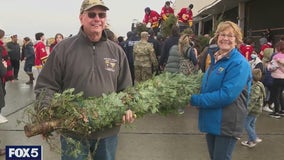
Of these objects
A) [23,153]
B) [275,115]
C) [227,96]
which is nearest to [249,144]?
[275,115]

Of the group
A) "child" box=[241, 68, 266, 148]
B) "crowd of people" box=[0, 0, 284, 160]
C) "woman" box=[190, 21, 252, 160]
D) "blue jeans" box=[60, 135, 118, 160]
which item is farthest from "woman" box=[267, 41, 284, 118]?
"blue jeans" box=[60, 135, 118, 160]

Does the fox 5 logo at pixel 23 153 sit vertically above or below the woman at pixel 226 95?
below

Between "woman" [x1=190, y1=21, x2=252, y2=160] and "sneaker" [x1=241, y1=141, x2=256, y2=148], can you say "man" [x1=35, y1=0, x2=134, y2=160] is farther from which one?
"sneaker" [x1=241, y1=141, x2=256, y2=148]

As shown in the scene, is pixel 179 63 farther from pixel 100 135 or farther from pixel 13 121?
pixel 100 135

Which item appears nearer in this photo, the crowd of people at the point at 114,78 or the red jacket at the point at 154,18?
the crowd of people at the point at 114,78

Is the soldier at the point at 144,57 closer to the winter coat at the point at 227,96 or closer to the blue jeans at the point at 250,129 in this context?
the blue jeans at the point at 250,129

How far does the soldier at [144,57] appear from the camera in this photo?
9.58 m

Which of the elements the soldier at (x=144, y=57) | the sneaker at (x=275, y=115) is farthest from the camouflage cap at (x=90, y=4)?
the soldier at (x=144, y=57)

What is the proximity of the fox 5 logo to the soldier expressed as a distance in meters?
6.13

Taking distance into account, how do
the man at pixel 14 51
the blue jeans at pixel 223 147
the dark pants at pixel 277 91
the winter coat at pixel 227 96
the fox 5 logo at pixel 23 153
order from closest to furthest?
1. the fox 5 logo at pixel 23 153
2. the winter coat at pixel 227 96
3. the blue jeans at pixel 223 147
4. the dark pants at pixel 277 91
5. the man at pixel 14 51

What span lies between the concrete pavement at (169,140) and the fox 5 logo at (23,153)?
123cm

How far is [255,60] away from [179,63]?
1.81 metres

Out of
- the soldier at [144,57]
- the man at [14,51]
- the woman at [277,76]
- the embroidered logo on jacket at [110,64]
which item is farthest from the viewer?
the man at [14,51]

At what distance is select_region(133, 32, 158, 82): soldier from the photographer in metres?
9.58
